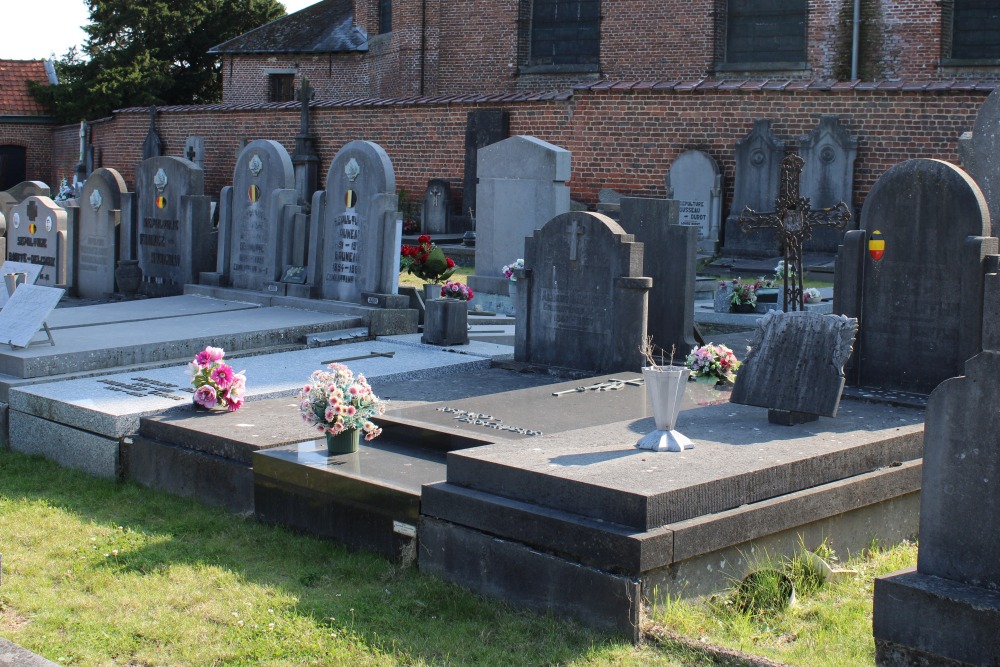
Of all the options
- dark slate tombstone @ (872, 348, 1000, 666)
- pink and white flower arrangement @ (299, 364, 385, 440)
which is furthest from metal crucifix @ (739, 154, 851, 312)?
dark slate tombstone @ (872, 348, 1000, 666)

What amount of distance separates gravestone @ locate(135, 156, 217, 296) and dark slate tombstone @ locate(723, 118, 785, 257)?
8.23 m

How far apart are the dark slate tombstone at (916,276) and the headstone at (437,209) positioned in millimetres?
13593

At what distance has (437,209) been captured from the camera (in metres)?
20.9

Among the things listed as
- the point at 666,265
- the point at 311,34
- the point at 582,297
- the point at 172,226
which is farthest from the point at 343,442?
the point at 311,34

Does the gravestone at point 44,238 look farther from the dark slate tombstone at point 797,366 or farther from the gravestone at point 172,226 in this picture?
the dark slate tombstone at point 797,366

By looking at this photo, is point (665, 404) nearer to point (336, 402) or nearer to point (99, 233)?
point (336, 402)

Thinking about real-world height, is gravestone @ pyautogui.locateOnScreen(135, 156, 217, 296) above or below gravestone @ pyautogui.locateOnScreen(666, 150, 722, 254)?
below

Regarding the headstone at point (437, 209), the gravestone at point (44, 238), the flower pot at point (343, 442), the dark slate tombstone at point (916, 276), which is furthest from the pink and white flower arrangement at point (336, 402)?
the headstone at point (437, 209)

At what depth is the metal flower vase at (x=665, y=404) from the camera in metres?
5.50

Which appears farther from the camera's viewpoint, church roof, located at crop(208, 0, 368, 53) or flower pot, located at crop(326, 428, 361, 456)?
church roof, located at crop(208, 0, 368, 53)

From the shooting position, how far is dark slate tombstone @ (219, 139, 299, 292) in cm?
1178

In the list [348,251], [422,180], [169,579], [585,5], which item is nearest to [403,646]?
[169,579]

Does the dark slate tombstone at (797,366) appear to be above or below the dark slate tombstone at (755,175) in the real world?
below

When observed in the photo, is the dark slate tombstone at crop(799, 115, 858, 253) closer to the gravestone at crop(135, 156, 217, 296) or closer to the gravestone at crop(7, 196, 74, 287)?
the gravestone at crop(135, 156, 217, 296)
